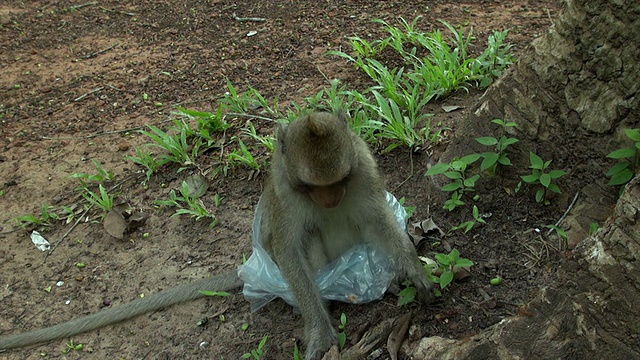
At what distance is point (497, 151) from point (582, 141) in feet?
1.65

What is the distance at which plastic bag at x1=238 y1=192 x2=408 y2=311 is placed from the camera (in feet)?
11.9

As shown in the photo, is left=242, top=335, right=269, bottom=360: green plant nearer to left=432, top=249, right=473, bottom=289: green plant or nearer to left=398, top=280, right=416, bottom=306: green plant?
left=398, top=280, right=416, bottom=306: green plant

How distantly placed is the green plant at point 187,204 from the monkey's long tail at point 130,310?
636 millimetres

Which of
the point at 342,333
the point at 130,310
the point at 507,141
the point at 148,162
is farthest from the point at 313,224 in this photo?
the point at 148,162

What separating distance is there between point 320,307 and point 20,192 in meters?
Answer: 3.12

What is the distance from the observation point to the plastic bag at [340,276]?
3.62 meters

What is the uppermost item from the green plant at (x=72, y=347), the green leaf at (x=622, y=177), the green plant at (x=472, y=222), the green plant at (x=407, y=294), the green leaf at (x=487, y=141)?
the green leaf at (x=622, y=177)

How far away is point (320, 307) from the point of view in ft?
11.6

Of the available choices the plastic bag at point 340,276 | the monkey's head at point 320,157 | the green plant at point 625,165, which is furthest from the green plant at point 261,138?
the green plant at point 625,165

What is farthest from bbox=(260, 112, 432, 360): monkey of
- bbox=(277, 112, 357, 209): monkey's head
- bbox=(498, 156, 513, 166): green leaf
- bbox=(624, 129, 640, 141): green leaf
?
bbox=(624, 129, 640, 141): green leaf

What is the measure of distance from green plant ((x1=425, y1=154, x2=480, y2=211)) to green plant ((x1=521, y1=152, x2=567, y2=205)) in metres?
0.34

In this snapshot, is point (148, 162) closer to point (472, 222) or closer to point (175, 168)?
point (175, 168)

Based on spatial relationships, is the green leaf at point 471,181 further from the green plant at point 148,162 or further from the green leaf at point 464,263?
the green plant at point 148,162

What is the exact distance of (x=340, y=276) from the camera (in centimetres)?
375
